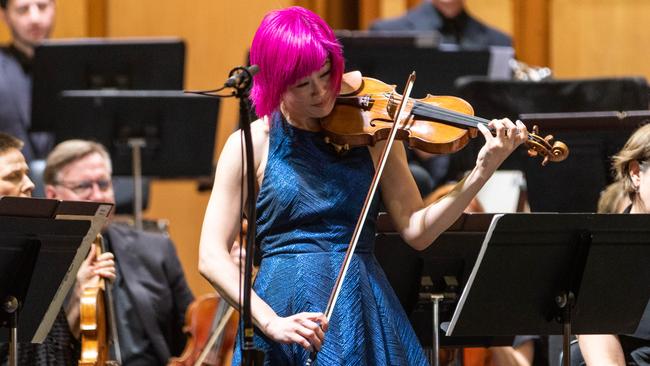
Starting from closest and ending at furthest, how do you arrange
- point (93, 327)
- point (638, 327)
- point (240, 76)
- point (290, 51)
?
point (240, 76), point (290, 51), point (638, 327), point (93, 327)

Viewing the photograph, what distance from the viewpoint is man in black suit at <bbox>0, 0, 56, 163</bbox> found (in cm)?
502

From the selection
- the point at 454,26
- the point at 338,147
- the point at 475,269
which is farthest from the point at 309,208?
the point at 454,26

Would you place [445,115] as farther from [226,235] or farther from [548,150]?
[226,235]

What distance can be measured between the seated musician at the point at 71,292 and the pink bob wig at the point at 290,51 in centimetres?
108

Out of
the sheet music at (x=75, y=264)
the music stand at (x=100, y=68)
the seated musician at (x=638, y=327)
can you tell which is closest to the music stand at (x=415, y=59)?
the music stand at (x=100, y=68)

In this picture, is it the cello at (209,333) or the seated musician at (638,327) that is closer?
the seated musician at (638,327)

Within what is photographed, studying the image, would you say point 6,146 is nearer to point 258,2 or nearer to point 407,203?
point 407,203

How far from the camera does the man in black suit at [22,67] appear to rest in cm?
502

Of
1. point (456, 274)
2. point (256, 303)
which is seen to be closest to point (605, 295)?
point (456, 274)

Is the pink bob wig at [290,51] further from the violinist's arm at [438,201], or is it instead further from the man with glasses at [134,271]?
the man with glasses at [134,271]

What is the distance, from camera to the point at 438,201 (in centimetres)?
247

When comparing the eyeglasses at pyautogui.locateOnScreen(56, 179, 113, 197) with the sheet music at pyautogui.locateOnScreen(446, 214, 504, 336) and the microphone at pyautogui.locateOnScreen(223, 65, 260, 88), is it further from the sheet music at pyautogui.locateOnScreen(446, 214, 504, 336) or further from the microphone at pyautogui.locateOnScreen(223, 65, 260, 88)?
the microphone at pyautogui.locateOnScreen(223, 65, 260, 88)

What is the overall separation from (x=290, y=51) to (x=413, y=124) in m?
0.30

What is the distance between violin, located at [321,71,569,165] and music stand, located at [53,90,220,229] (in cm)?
215
